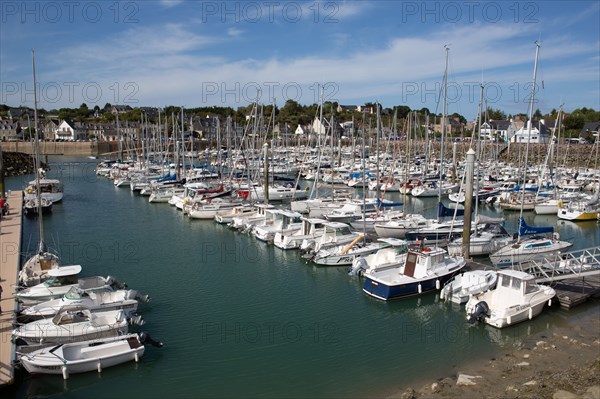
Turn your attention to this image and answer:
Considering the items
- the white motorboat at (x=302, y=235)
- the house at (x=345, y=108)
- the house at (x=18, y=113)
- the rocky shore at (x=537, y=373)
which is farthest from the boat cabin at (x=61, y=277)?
the house at (x=345, y=108)

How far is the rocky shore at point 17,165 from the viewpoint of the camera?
74.4 m

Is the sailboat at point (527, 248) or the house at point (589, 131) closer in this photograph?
the sailboat at point (527, 248)

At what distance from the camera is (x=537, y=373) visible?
46.8 feet

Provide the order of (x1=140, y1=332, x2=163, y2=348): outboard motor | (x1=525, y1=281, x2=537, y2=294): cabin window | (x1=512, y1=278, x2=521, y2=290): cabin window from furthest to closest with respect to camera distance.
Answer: (x1=525, y1=281, x2=537, y2=294): cabin window < (x1=512, y1=278, x2=521, y2=290): cabin window < (x1=140, y1=332, x2=163, y2=348): outboard motor

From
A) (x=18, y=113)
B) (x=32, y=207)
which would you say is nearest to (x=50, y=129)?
(x=18, y=113)

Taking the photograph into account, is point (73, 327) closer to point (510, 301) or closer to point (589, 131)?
point (510, 301)

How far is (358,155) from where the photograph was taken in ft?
297

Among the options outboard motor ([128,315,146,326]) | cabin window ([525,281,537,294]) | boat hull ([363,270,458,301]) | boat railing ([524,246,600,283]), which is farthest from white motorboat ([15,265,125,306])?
boat railing ([524,246,600,283])

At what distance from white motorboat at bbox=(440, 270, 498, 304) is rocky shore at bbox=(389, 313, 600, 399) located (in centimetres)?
285

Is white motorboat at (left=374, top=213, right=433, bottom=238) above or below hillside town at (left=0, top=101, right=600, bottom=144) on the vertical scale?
below

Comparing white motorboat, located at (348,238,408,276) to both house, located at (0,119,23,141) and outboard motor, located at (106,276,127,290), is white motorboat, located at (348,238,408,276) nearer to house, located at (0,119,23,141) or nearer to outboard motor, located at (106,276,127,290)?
outboard motor, located at (106,276,127,290)

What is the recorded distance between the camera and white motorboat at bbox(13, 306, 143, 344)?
48.9 feet

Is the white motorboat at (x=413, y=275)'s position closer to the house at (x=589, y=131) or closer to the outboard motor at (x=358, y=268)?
the outboard motor at (x=358, y=268)

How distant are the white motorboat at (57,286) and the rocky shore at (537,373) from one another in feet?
40.0
